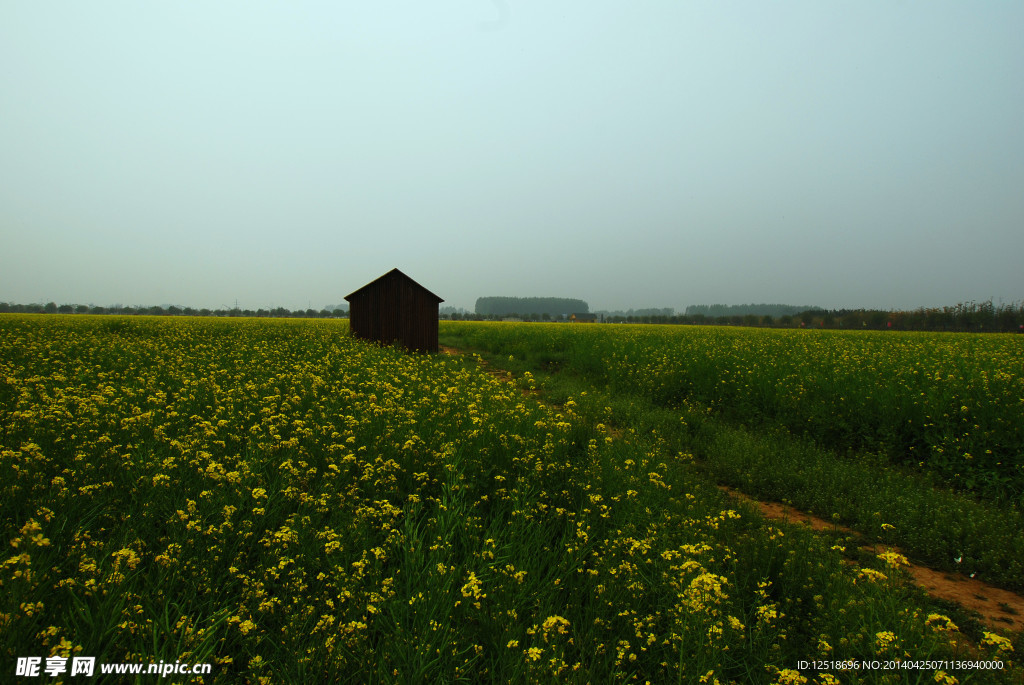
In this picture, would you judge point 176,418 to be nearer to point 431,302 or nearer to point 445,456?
point 445,456

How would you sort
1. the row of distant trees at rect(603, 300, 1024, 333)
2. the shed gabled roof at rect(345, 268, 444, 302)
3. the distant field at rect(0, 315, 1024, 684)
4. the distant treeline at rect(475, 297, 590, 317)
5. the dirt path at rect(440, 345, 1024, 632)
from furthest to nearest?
1. the distant treeline at rect(475, 297, 590, 317)
2. the row of distant trees at rect(603, 300, 1024, 333)
3. the shed gabled roof at rect(345, 268, 444, 302)
4. the dirt path at rect(440, 345, 1024, 632)
5. the distant field at rect(0, 315, 1024, 684)

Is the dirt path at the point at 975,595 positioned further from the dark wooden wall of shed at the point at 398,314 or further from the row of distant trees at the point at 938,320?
the row of distant trees at the point at 938,320

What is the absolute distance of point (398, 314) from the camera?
779 inches

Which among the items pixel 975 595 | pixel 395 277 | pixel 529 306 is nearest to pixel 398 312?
pixel 395 277

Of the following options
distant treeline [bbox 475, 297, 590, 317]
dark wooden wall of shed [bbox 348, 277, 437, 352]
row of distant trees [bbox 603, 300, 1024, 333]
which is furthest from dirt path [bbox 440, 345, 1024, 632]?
distant treeline [bbox 475, 297, 590, 317]

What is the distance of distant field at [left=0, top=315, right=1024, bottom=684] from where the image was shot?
2.42m

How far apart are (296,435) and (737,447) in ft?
22.3

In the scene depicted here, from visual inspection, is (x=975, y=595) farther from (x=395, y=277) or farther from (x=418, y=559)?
(x=395, y=277)

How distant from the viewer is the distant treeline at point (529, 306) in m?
119

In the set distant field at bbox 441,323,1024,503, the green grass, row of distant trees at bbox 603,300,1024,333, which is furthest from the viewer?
row of distant trees at bbox 603,300,1024,333

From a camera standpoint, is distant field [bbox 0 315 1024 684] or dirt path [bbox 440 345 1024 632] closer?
distant field [bbox 0 315 1024 684]

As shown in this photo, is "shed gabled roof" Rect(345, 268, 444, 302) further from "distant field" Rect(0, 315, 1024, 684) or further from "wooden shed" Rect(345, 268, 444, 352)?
"distant field" Rect(0, 315, 1024, 684)

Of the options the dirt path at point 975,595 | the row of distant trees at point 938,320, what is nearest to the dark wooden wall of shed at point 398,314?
the dirt path at point 975,595

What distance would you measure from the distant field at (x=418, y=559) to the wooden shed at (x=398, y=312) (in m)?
12.9
